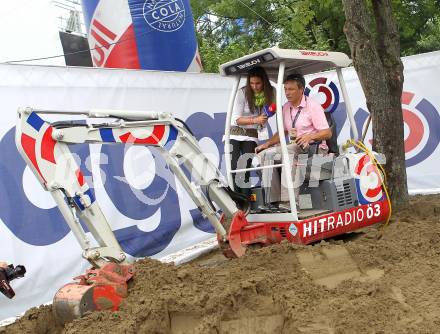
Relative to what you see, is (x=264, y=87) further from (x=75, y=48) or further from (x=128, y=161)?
(x=75, y=48)

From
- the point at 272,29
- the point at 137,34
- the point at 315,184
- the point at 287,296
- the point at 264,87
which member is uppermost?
the point at 137,34

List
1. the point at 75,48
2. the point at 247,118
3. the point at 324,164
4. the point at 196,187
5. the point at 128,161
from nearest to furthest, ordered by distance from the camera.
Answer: the point at 196,187 → the point at 324,164 → the point at 247,118 → the point at 128,161 → the point at 75,48

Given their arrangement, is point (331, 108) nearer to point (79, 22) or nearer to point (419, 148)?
point (419, 148)

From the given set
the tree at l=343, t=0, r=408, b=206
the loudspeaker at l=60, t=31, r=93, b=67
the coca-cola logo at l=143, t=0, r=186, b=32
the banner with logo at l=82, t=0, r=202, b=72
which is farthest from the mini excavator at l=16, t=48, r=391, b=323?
the loudspeaker at l=60, t=31, r=93, b=67

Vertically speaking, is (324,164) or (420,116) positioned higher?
(324,164)

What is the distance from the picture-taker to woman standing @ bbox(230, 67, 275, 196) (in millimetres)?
5824

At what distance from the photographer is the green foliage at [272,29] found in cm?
1538

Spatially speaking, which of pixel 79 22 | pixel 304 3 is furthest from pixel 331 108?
pixel 79 22

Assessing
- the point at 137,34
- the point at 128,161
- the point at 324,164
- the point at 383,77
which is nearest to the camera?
the point at 324,164

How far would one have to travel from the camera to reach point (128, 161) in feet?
22.2

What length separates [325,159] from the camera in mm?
5750

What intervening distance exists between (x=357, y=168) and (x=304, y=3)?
3.96 m

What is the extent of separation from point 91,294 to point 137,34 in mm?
6253

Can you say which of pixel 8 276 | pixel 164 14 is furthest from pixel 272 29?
pixel 8 276
